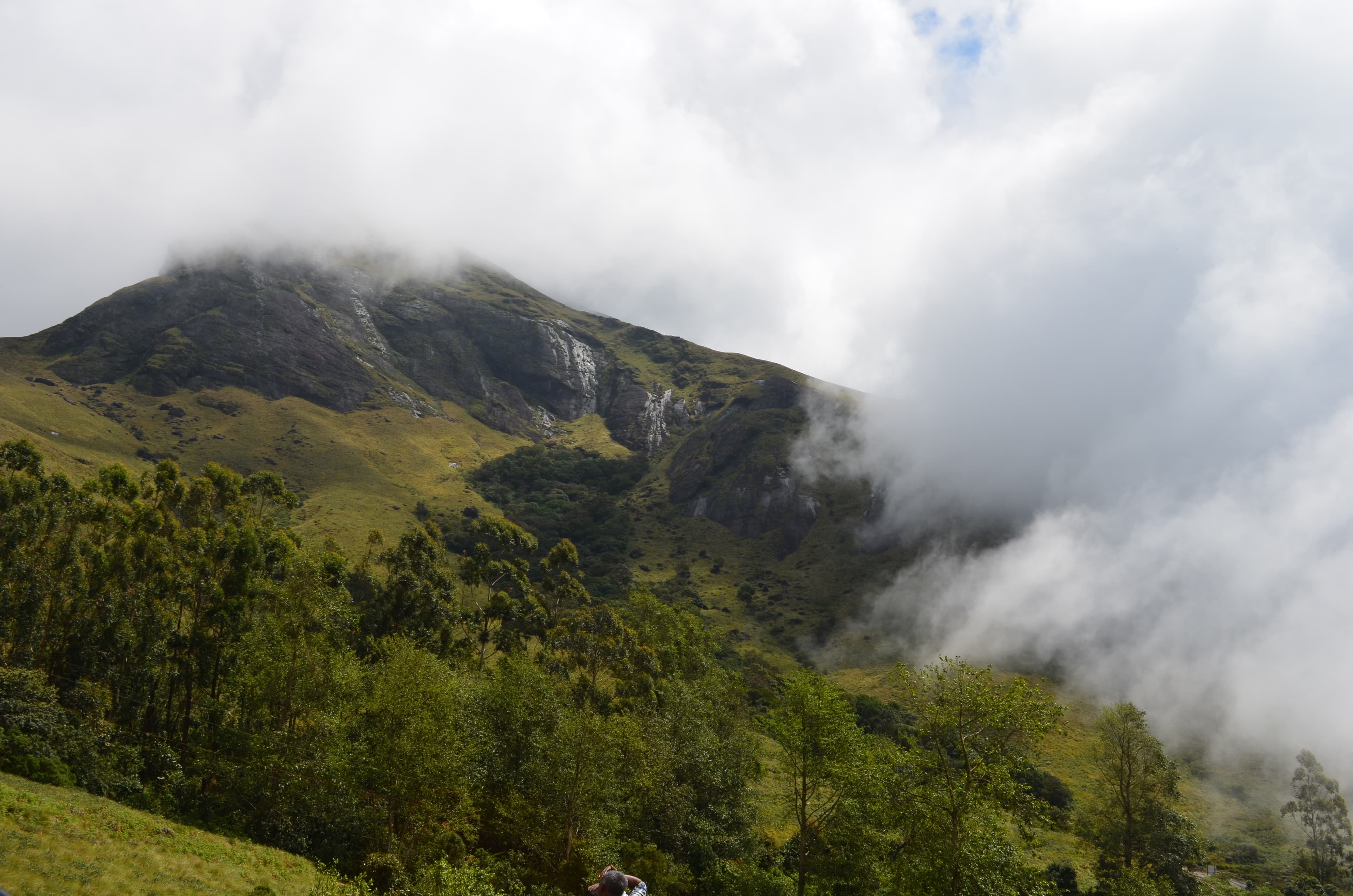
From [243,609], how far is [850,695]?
11229 centimetres

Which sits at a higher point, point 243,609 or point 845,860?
point 243,609

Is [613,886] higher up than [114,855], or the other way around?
[613,886]

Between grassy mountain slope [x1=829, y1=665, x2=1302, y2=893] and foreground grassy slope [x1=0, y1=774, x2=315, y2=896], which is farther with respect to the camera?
grassy mountain slope [x1=829, y1=665, x2=1302, y2=893]

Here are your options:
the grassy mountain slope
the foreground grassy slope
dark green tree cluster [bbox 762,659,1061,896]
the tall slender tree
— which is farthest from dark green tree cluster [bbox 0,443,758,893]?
the grassy mountain slope

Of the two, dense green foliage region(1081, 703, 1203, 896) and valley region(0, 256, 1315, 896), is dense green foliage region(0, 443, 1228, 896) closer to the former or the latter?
valley region(0, 256, 1315, 896)

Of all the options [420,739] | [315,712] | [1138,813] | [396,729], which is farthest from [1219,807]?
[315,712]

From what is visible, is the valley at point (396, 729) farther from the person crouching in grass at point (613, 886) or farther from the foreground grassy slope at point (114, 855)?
the person crouching in grass at point (613, 886)

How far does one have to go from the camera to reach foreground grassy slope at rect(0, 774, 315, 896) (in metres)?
26.0


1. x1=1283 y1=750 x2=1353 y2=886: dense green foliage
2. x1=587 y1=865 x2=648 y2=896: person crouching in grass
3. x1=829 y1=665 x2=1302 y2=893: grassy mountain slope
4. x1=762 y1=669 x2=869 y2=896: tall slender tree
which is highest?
x1=587 y1=865 x2=648 y2=896: person crouching in grass

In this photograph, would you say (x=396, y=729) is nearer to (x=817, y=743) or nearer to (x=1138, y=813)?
(x=817, y=743)

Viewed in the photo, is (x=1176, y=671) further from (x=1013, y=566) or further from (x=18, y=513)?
(x=18, y=513)

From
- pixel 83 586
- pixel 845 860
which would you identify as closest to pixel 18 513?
pixel 83 586

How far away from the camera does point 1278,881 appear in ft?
254

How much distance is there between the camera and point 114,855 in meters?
30.0
